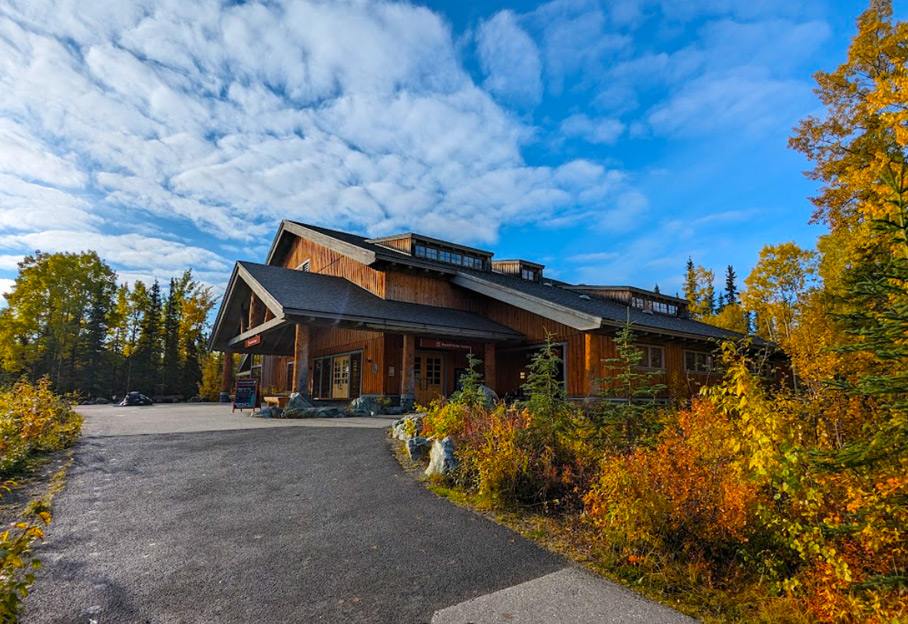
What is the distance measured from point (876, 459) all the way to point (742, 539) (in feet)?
3.83

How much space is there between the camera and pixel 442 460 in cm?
693

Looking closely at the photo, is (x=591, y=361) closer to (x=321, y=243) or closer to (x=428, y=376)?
(x=428, y=376)

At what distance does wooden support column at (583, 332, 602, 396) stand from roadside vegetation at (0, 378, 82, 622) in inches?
518

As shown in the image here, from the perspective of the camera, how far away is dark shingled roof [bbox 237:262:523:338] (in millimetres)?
15188

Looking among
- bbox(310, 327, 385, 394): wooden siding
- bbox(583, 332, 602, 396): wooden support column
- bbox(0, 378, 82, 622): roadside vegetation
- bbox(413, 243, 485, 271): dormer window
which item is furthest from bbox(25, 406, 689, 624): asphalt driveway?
bbox(413, 243, 485, 271): dormer window

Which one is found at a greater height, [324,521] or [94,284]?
[94,284]

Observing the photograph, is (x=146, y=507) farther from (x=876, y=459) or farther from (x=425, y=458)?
(x=876, y=459)

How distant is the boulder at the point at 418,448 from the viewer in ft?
26.3

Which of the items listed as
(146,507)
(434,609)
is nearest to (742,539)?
(434,609)

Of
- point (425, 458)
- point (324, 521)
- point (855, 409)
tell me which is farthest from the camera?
point (425, 458)

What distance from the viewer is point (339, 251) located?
819 inches

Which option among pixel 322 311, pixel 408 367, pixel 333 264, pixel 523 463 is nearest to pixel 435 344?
pixel 408 367

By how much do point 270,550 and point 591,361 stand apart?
12.4 m

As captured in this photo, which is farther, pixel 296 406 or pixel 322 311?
pixel 322 311
